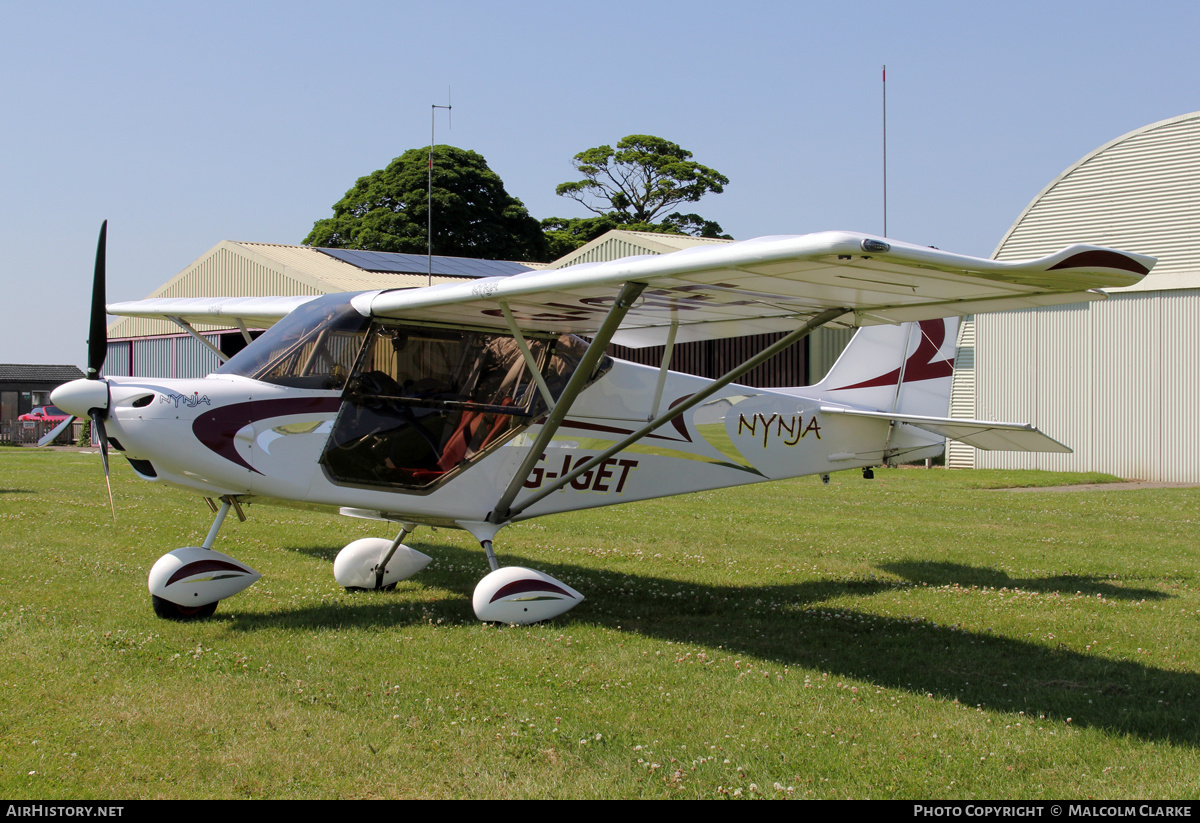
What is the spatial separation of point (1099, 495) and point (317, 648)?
1622 cm

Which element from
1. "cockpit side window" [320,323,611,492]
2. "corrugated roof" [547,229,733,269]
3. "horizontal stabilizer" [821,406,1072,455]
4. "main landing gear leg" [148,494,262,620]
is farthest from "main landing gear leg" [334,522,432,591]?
"corrugated roof" [547,229,733,269]

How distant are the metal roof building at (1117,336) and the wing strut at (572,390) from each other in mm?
18867

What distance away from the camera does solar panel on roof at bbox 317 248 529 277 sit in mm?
31172

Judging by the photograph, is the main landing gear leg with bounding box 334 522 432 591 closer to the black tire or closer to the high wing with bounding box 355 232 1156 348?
the black tire

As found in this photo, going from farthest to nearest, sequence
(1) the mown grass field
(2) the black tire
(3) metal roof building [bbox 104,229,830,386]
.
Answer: (3) metal roof building [bbox 104,229,830,386]
(2) the black tire
(1) the mown grass field

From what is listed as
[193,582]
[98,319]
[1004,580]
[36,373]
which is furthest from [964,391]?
[36,373]

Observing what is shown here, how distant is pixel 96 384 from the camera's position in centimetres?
687

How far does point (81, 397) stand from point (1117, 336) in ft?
74.7

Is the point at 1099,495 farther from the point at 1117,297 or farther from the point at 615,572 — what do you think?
the point at 615,572

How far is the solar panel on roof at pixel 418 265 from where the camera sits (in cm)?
3117

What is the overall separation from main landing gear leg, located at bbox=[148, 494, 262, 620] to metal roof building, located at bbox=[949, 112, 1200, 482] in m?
20.7

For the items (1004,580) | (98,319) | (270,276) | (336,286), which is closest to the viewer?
(98,319)

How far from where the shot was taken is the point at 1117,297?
23.4 metres

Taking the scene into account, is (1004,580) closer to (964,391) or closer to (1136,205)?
(1136,205)
